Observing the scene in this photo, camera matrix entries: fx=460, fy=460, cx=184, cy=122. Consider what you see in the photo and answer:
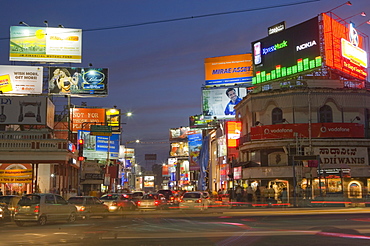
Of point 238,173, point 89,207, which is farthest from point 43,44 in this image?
point 89,207

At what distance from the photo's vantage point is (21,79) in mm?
59156

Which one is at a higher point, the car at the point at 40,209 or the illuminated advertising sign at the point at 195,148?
the illuminated advertising sign at the point at 195,148

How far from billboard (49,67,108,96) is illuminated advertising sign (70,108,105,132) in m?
7.06

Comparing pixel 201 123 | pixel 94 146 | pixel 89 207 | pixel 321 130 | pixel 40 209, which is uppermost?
pixel 201 123

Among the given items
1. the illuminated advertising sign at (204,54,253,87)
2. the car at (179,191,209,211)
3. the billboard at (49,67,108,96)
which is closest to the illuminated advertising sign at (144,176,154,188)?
the illuminated advertising sign at (204,54,253,87)

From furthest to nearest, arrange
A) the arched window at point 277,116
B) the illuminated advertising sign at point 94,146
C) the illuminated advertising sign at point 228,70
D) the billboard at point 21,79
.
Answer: the illuminated advertising sign at point 228,70
the illuminated advertising sign at point 94,146
the billboard at point 21,79
the arched window at point 277,116

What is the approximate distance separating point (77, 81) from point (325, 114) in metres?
32.9

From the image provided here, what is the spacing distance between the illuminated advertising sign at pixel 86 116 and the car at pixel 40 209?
4504 cm

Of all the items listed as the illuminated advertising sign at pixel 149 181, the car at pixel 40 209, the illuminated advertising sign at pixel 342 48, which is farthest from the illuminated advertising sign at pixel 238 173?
the illuminated advertising sign at pixel 149 181

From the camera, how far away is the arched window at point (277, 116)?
45531 millimetres

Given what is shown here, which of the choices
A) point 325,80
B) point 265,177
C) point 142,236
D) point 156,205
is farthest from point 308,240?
point 325,80

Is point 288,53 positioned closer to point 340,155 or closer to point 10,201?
point 340,155

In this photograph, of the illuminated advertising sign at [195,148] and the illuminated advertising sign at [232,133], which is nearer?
the illuminated advertising sign at [232,133]

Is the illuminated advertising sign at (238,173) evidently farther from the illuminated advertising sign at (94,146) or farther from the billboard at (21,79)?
the billboard at (21,79)
